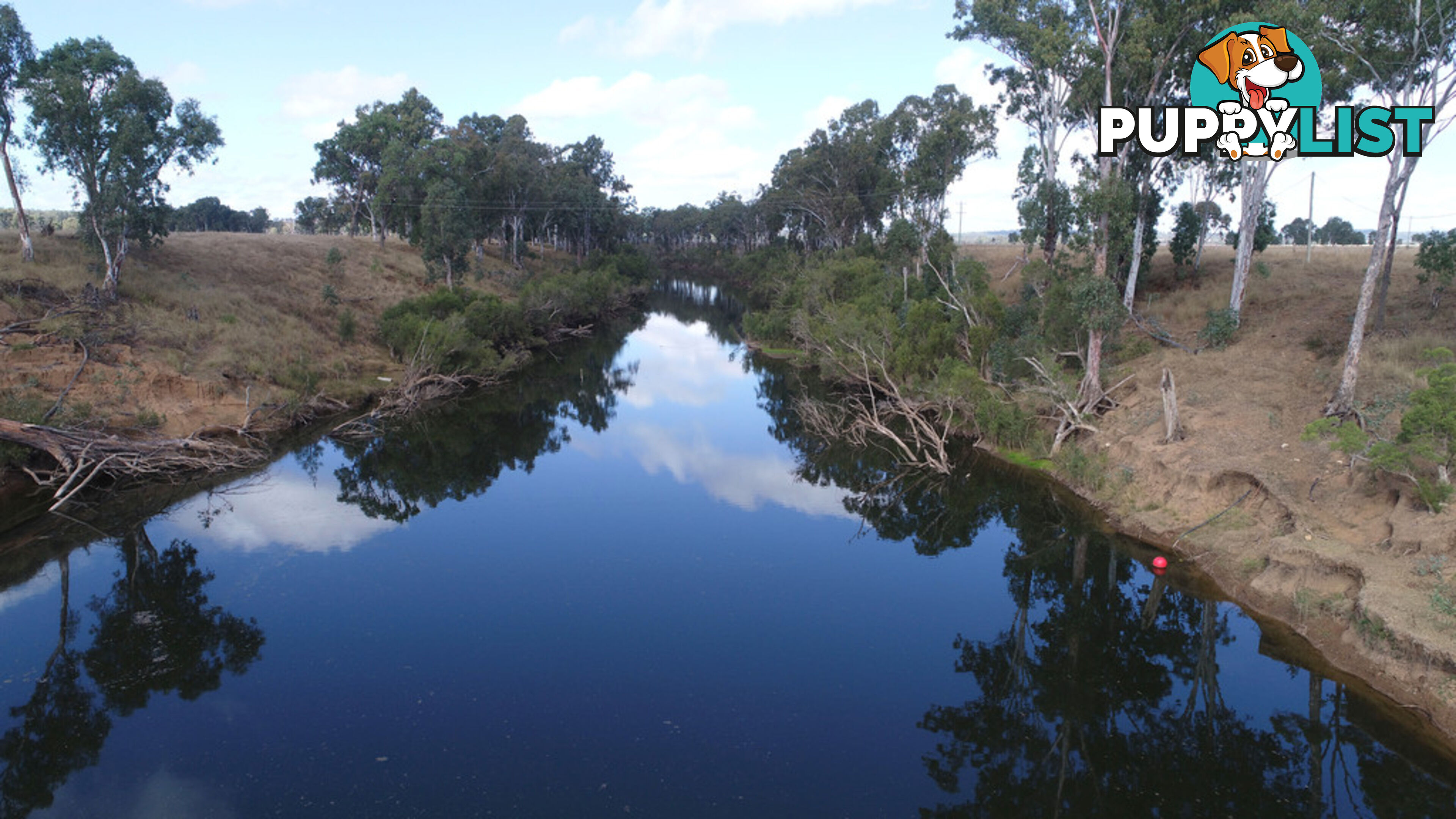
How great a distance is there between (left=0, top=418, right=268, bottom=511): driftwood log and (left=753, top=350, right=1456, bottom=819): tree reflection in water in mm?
21122

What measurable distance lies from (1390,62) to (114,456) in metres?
32.8

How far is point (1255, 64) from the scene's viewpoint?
21844mm

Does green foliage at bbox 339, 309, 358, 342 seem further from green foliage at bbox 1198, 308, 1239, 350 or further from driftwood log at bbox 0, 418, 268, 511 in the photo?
green foliage at bbox 1198, 308, 1239, 350

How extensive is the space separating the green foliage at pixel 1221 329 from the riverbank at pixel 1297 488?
18.3 inches

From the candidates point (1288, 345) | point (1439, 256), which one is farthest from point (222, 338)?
point (1439, 256)

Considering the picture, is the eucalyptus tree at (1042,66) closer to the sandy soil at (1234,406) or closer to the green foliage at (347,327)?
the sandy soil at (1234,406)

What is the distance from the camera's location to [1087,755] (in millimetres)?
11922

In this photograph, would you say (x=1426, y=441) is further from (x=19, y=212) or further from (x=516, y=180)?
(x=516, y=180)

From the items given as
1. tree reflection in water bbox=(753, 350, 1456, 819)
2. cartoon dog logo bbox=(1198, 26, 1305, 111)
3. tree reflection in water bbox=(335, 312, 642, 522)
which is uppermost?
cartoon dog logo bbox=(1198, 26, 1305, 111)

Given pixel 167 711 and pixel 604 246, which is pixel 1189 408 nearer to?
pixel 167 711

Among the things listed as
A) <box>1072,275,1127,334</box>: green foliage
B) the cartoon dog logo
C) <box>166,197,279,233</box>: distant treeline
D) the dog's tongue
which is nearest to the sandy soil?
<box>1072,275,1127,334</box>: green foliage

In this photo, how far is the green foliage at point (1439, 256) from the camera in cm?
2323

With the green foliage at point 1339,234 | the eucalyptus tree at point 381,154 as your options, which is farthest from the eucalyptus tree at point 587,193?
the green foliage at point 1339,234

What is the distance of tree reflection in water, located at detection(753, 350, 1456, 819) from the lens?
35.6 ft
